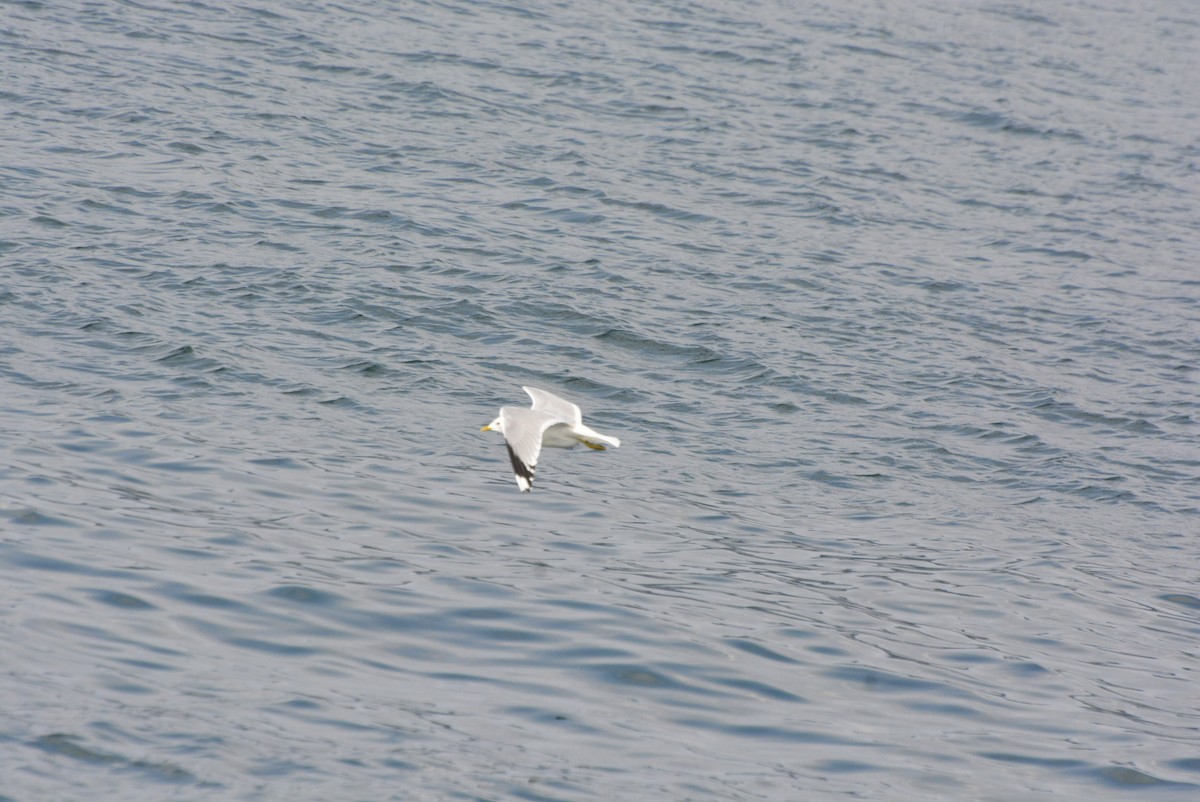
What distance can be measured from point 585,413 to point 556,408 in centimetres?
261

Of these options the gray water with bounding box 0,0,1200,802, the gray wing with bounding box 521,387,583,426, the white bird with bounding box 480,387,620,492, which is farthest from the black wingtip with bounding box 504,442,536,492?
the gray wing with bounding box 521,387,583,426

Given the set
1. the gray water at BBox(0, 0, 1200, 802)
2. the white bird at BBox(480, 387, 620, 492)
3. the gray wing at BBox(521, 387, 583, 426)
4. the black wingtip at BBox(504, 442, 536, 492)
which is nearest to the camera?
the gray water at BBox(0, 0, 1200, 802)

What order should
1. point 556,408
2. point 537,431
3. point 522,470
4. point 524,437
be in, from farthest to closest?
point 556,408 → point 537,431 → point 524,437 → point 522,470

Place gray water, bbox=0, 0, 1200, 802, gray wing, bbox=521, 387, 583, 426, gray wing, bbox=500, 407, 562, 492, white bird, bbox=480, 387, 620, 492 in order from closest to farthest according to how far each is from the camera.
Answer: gray water, bbox=0, 0, 1200, 802 → gray wing, bbox=500, 407, 562, 492 → white bird, bbox=480, 387, 620, 492 → gray wing, bbox=521, 387, 583, 426

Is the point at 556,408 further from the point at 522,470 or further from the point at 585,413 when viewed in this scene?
the point at 585,413

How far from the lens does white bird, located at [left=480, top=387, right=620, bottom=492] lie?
993 centimetres

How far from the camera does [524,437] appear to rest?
10.3 meters

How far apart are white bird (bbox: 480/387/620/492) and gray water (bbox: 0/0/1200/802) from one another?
792mm

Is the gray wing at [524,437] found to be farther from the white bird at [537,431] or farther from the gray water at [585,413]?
the gray water at [585,413]

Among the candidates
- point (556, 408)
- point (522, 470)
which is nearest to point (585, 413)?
point (556, 408)

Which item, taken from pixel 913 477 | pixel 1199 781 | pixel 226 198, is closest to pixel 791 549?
pixel 913 477

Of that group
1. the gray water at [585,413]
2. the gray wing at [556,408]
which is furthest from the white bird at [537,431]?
the gray water at [585,413]

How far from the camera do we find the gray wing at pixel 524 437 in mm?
9781

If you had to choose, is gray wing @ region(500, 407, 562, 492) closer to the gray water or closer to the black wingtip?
the black wingtip
